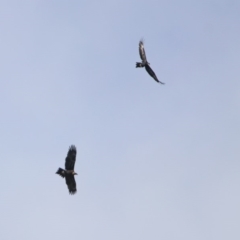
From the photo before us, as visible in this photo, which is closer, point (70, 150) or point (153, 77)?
point (70, 150)

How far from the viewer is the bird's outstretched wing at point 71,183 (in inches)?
2530

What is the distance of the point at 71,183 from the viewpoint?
6500 centimetres

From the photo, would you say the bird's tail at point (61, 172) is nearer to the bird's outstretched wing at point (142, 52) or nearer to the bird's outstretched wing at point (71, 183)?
the bird's outstretched wing at point (71, 183)

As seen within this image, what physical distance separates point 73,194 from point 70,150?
4435mm

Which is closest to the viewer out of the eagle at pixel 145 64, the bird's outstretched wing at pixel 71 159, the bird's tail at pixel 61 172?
the bird's tail at pixel 61 172

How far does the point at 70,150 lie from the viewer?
211 ft

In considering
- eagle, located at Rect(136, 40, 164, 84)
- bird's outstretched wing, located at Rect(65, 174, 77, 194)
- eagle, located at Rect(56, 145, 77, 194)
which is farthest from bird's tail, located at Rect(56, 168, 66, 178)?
eagle, located at Rect(136, 40, 164, 84)

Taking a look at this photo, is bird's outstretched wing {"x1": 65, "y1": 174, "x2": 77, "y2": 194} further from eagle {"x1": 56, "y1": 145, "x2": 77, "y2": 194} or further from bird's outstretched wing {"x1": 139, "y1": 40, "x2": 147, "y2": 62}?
bird's outstretched wing {"x1": 139, "y1": 40, "x2": 147, "y2": 62}

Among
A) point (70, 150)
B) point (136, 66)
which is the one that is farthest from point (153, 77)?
point (70, 150)

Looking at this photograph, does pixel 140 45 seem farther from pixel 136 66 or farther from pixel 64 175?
pixel 64 175

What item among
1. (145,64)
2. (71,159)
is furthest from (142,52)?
(71,159)

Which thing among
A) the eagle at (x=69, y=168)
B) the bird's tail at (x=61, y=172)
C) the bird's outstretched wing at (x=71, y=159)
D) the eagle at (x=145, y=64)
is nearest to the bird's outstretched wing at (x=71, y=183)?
the eagle at (x=69, y=168)

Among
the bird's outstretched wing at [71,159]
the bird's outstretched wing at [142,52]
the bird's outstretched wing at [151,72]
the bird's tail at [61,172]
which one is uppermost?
the bird's outstretched wing at [142,52]

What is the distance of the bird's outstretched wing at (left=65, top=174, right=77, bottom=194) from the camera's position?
2530 inches
